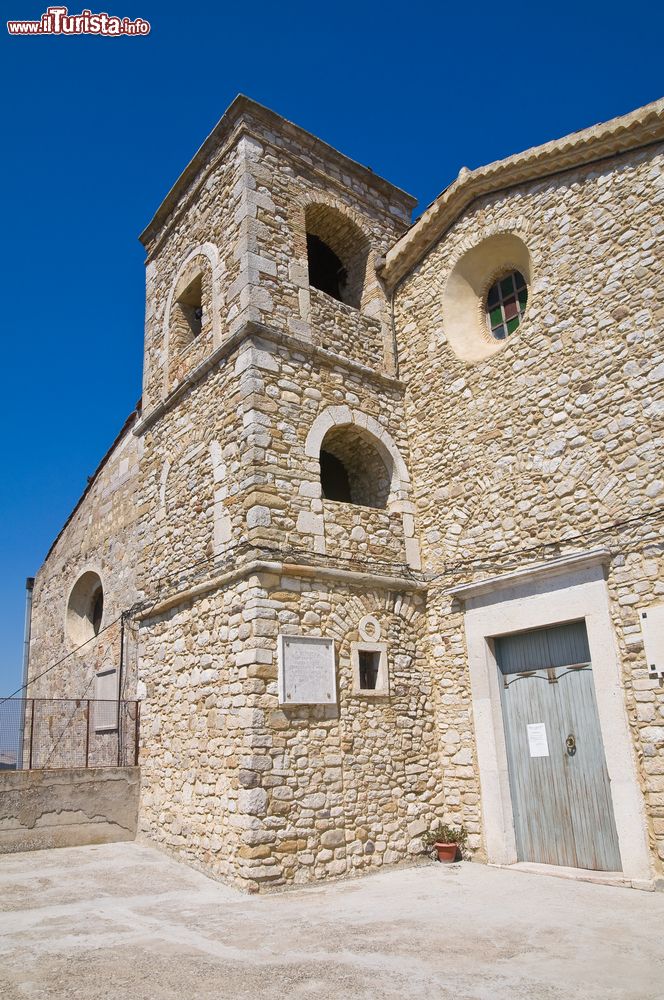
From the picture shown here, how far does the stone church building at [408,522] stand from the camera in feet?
23.0

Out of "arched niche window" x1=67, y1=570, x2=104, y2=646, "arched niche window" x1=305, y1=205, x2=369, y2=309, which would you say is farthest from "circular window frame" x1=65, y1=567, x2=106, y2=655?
"arched niche window" x1=305, y1=205, x2=369, y2=309

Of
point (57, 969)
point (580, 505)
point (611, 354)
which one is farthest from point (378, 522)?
point (57, 969)

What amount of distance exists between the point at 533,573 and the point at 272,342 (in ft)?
13.1

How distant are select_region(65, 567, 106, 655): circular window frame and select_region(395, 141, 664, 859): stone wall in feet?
25.5

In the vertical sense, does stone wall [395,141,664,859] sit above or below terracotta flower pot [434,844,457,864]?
above

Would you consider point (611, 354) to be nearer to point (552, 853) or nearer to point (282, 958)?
point (552, 853)

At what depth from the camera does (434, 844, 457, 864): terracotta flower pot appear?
25.5ft

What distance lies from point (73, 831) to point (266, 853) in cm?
329

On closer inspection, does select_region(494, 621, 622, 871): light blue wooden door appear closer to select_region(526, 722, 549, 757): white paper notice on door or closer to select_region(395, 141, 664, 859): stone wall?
select_region(526, 722, 549, 757): white paper notice on door

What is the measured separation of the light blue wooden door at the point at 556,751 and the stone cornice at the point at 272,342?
379 centimetres

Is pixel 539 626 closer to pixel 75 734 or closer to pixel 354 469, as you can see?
pixel 354 469

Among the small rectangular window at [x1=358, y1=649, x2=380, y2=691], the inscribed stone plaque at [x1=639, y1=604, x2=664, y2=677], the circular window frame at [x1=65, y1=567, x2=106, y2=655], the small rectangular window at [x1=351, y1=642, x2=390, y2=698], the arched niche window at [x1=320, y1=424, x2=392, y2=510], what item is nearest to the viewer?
the inscribed stone plaque at [x1=639, y1=604, x2=664, y2=677]

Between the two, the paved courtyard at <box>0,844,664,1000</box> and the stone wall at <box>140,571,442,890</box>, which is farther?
the stone wall at <box>140,571,442,890</box>

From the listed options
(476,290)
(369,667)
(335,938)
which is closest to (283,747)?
(369,667)
